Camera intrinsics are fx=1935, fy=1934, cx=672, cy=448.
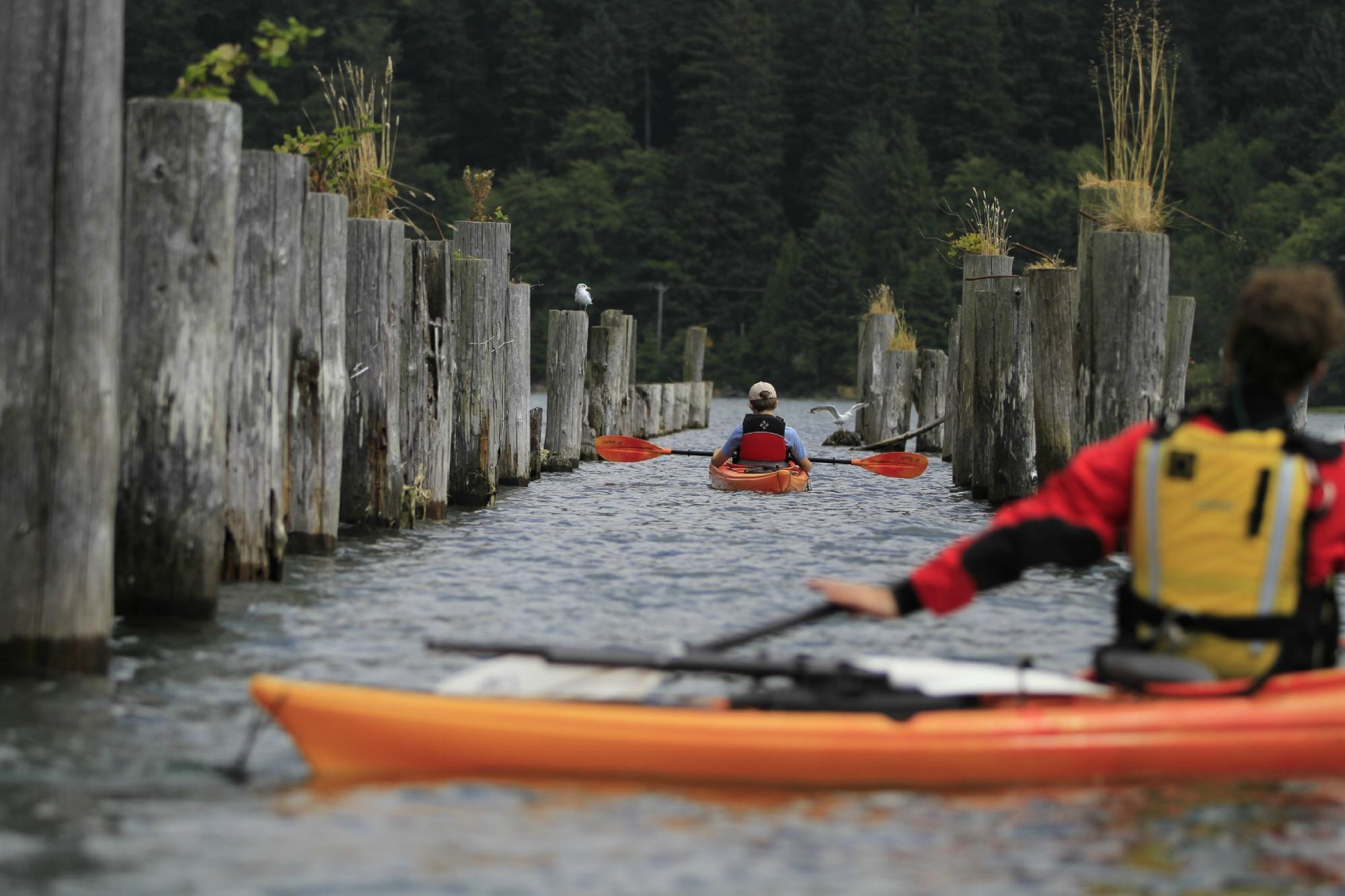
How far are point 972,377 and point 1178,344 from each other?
1909 mm

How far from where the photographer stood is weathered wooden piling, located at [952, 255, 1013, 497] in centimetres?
1627

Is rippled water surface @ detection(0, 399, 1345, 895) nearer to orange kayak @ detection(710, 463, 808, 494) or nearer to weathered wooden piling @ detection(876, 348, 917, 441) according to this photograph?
orange kayak @ detection(710, 463, 808, 494)

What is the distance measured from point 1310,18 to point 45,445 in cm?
9430

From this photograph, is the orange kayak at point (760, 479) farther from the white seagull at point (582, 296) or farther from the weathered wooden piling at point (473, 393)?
the white seagull at point (582, 296)

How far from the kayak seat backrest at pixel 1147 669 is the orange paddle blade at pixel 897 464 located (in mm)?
13383

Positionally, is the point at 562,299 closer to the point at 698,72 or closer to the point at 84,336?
the point at 698,72

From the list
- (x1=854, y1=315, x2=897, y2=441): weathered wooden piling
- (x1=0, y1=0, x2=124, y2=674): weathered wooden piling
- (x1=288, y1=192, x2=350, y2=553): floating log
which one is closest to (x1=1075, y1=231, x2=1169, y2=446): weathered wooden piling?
(x1=288, y1=192, x2=350, y2=553): floating log

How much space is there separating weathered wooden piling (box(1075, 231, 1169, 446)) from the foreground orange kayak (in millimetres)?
5422

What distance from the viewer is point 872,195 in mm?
98438

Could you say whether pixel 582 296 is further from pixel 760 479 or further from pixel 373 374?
pixel 373 374

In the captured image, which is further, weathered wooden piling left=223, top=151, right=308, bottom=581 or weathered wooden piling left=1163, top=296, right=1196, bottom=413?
weathered wooden piling left=1163, top=296, right=1196, bottom=413

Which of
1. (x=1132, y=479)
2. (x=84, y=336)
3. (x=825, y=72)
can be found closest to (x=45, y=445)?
(x=84, y=336)

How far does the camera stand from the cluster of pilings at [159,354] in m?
6.48

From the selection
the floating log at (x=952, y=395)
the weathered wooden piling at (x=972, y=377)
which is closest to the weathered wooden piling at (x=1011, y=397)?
the weathered wooden piling at (x=972, y=377)
